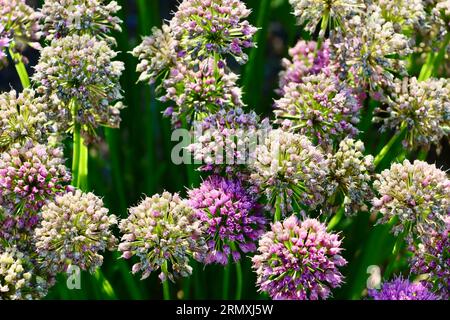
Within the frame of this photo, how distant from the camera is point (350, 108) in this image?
3623mm

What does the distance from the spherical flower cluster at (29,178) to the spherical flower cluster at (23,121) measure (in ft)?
0.27

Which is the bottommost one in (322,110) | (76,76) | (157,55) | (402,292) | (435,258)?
(402,292)

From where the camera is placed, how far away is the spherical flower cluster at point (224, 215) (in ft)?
11.1

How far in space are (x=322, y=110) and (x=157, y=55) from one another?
1.02m

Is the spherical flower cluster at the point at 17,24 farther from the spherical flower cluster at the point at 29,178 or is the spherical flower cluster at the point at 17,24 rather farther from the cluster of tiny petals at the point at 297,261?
the cluster of tiny petals at the point at 297,261

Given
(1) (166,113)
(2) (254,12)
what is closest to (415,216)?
(1) (166,113)

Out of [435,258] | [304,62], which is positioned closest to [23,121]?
[304,62]

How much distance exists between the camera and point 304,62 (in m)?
4.17

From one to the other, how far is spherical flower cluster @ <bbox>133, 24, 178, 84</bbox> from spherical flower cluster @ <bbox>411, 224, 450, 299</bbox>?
1778 mm

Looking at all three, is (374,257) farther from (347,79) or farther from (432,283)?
(347,79)

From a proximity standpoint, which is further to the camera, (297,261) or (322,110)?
(322,110)

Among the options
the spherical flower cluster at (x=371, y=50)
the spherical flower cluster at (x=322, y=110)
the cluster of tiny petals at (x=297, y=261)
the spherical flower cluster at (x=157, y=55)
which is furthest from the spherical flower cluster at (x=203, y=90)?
the cluster of tiny petals at (x=297, y=261)

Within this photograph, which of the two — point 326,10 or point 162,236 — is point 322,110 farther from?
point 162,236

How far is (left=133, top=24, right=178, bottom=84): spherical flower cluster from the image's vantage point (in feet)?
12.3
